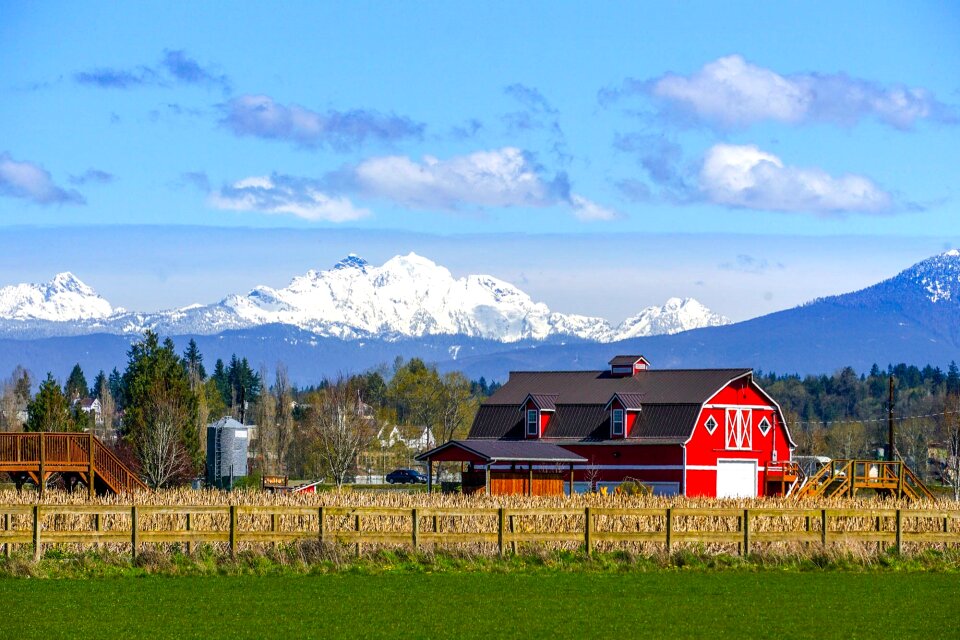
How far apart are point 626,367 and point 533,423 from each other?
19.7 ft

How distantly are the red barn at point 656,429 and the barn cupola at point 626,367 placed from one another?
7 centimetres

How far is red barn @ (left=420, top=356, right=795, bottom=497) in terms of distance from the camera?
69875 mm

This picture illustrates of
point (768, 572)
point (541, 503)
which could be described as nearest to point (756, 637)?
point (768, 572)

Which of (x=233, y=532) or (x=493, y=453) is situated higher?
(x=493, y=453)

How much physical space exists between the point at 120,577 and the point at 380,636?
10.6 metres

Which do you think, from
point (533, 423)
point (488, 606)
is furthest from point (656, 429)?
point (488, 606)

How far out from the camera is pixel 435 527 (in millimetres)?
37750

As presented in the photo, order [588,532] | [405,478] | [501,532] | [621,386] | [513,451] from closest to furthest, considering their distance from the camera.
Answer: [501,532]
[588,532]
[513,451]
[621,386]
[405,478]

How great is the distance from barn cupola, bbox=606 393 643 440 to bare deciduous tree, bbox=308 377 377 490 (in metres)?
21.3

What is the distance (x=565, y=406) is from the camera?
73.7 m

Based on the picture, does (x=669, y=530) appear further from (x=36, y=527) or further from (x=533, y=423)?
(x=533, y=423)

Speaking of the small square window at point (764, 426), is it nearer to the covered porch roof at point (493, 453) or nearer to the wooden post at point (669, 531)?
the covered porch roof at point (493, 453)

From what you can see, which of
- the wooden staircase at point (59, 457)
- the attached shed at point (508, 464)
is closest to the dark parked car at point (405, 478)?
the attached shed at point (508, 464)

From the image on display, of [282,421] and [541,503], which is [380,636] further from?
[282,421]
